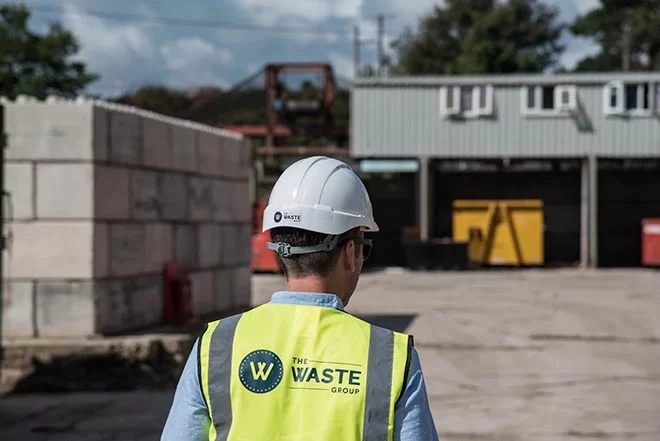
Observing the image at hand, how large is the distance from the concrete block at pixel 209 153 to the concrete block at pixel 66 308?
3.61 metres

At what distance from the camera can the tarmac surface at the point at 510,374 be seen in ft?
29.6

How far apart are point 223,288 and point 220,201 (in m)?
1.32

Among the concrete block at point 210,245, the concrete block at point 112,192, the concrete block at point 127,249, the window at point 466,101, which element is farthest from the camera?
the window at point 466,101

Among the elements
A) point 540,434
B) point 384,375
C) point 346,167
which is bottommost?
point 540,434

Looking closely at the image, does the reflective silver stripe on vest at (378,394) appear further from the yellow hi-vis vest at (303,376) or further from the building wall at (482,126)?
the building wall at (482,126)

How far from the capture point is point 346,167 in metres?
2.68

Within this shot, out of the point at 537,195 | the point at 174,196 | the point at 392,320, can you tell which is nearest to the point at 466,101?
the point at 537,195

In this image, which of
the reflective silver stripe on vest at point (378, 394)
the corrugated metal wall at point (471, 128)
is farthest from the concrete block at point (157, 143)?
the corrugated metal wall at point (471, 128)

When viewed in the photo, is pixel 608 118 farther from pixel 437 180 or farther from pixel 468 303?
pixel 468 303

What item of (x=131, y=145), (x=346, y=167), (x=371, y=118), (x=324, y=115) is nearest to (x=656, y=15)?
(x=324, y=115)

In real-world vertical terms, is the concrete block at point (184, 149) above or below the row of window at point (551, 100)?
below

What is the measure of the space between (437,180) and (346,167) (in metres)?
31.2

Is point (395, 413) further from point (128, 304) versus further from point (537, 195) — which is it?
point (537, 195)

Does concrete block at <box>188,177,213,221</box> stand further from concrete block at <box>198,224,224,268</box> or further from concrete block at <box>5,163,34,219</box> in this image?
concrete block at <box>5,163,34,219</box>
